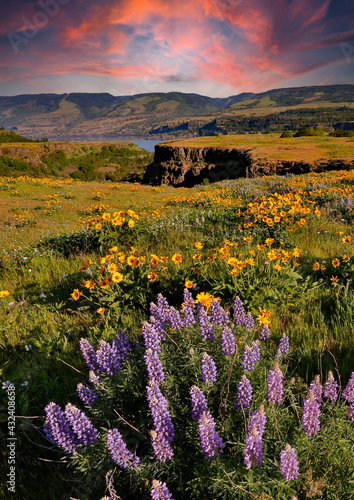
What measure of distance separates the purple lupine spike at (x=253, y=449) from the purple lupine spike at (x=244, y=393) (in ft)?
0.89

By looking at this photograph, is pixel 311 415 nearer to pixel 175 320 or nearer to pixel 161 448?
pixel 161 448

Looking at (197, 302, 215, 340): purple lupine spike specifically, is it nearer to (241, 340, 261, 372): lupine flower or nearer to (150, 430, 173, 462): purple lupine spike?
(241, 340, 261, 372): lupine flower

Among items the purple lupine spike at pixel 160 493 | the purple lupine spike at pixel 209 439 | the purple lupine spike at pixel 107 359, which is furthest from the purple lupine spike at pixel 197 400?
the purple lupine spike at pixel 107 359

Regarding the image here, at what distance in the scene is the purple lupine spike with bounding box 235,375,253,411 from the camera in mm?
1546

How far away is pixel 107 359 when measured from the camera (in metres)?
1.91

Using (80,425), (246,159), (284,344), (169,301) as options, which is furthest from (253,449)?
(246,159)

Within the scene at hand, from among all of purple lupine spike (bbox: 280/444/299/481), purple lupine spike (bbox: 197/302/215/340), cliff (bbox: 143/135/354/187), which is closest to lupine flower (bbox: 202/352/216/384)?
purple lupine spike (bbox: 197/302/215/340)

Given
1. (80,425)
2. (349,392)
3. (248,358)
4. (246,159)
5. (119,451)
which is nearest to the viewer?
(119,451)

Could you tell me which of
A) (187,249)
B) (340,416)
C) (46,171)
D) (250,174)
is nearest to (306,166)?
(250,174)

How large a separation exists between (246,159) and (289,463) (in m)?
39.6

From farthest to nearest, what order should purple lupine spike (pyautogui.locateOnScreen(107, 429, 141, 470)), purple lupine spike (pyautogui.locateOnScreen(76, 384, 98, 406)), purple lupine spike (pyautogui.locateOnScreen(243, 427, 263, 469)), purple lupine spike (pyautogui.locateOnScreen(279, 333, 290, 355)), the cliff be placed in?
the cliff → purple lupine spike (pyautogui.locateOnScreen(279, 333, 290, 355)) → purple lupine spike (pyautogui.locateOnScreen(76, 384, 98, 406)) → purple lupine spike (pyautogui.locateOnScreen(107, 429, 141, 470)) → purple lupine spike (pyautogui.locateOnScreen(243, 427, 263, 469))

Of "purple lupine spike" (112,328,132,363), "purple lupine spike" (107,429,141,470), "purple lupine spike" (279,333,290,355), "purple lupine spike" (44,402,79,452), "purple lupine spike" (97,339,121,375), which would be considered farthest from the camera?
"purple lupine spike" (279,333,290,355)

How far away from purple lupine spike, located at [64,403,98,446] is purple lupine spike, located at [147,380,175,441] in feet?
1.40

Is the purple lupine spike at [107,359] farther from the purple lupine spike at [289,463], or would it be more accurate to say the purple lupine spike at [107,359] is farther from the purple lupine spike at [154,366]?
the purple lupine spike at [289,463]
